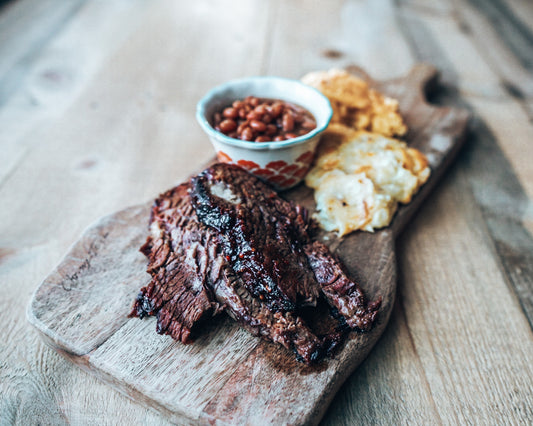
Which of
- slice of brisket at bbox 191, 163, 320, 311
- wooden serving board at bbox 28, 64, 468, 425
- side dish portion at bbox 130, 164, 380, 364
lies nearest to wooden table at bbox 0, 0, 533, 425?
wooden serving board at bbox 28, 64, 468, 425

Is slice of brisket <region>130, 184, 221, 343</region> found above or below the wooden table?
above

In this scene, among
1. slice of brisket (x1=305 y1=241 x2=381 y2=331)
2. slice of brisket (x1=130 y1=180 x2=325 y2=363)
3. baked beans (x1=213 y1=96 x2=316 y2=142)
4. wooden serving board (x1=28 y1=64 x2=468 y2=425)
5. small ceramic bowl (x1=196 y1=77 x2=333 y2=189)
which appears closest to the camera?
wooden serving board (x1=28 y1=64 x2=468 y2=425)

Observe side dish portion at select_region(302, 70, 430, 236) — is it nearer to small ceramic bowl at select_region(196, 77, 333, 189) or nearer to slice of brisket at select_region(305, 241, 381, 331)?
small ceramic bowl at select_region(196, 77, 333, 189)

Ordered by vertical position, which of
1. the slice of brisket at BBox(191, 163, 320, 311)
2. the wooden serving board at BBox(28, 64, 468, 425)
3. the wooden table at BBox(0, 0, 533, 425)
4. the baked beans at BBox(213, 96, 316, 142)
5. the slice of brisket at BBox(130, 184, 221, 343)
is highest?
the baked beans at BBox(213, 96, 316, 142)

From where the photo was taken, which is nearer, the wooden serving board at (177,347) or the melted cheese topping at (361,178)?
the wooden serving board at (177,347)

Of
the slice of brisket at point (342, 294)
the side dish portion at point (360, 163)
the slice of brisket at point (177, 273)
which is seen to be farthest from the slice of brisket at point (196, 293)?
the side dish portion at point (360, 163)

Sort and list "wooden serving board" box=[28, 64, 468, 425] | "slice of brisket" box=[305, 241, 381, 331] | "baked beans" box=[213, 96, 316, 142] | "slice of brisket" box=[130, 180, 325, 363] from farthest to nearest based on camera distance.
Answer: "baked beans" box=[213, 96, 316, 142]
"slice of brisket" box=[305, 241, 381, 331]
"slice of brisket" box=[130, 180, 325, 363]
"wooden serving board" box=[28, 64, 468, 425]

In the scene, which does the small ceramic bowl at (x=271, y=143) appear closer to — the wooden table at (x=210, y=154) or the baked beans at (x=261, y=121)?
the baked beans at (x=261, y=121)

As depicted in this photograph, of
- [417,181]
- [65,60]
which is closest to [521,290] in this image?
[417,181]
